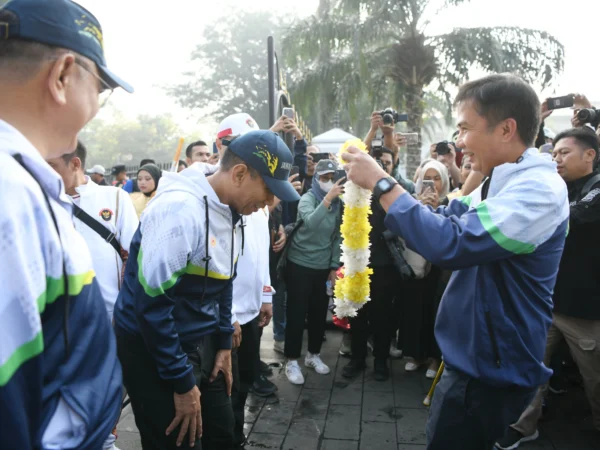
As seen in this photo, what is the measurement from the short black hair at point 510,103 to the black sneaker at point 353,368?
11.2ft

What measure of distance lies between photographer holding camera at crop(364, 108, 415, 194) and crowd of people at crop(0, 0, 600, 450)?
4cm

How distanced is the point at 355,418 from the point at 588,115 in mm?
3338

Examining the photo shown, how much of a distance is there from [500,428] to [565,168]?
2384mm

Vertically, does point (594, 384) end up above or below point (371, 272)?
below

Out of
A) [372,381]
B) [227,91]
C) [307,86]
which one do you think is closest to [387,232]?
[372,381]

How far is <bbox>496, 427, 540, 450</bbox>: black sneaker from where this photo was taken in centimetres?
345

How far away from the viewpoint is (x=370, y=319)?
5012 mm

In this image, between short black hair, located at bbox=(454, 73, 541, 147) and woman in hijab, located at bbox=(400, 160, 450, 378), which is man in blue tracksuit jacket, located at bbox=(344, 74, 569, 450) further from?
woman in hijab, located at bbox=(400, 160, 450, 378)

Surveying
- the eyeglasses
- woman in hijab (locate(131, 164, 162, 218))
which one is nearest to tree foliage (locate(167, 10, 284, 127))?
woman in hijab (locate(131, 164, 162, 218))

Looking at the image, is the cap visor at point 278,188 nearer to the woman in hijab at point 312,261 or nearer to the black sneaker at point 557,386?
the woman in hijab at point 312,261

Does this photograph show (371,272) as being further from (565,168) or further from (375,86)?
(375,86)

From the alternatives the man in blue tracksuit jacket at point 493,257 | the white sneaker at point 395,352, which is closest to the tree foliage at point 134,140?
the white sneaker at point 395,352

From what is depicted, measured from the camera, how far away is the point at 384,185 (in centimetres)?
206

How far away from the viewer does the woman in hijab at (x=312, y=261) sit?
4.84 metres
